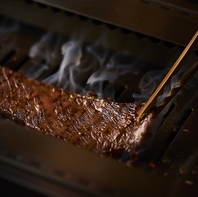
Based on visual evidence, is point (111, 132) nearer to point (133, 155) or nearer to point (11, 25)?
point (133, 155)

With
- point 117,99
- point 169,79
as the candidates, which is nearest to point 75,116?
point 117,99

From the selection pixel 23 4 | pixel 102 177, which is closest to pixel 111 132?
Result: pixel 102 177

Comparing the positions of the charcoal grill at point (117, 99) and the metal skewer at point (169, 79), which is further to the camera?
the metal skewer at point (169, 79)

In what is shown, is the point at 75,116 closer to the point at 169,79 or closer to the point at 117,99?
Answer: the point at 117,99

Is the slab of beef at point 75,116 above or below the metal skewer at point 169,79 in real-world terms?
below
